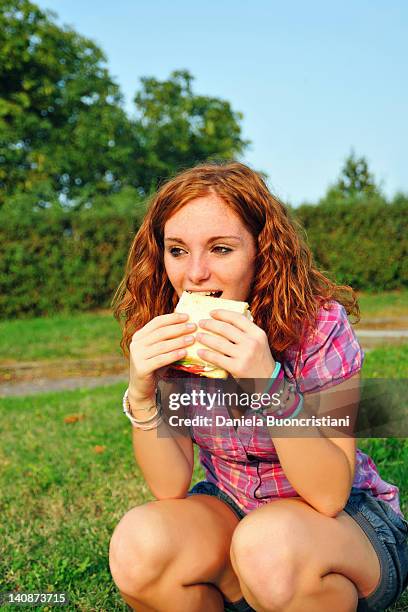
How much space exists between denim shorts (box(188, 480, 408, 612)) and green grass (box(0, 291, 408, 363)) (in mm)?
7126

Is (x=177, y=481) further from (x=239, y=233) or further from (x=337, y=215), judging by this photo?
(x=337, y=215)

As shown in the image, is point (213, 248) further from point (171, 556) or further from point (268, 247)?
point (171, 556)

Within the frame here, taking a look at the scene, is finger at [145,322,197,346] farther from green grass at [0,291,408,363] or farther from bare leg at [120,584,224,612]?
green grass at [0,291,408,363]

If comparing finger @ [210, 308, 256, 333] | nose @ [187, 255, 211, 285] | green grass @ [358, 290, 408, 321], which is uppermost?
nose @ [187, 255, 211, 285]

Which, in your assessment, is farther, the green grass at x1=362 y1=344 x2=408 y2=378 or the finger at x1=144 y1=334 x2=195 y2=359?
the green grass at x1=362 y1=344 x2=408 y2=378

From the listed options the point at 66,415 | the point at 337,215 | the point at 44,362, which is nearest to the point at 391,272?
the point at 337,215

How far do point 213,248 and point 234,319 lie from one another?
37 centimetres

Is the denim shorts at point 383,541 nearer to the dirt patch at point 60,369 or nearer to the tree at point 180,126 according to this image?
the dirt patch at point 60,369

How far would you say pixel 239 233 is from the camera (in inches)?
88.4

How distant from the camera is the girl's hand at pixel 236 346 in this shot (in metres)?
1.89

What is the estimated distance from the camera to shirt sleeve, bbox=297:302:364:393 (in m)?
2.17

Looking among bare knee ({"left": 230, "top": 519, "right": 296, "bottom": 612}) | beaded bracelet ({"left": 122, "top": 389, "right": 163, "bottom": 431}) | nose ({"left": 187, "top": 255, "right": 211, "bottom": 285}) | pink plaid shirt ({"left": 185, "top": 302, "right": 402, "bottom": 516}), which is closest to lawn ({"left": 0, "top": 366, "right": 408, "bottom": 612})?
pink plaid shirt ({"left": 185, "top": 302, "right": 402, "bottom": 516})

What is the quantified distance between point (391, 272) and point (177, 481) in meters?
14.6

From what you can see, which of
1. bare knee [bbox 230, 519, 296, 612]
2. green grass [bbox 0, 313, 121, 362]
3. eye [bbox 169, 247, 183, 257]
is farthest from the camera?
green grass [bbox 0, 313, 121, 362]
